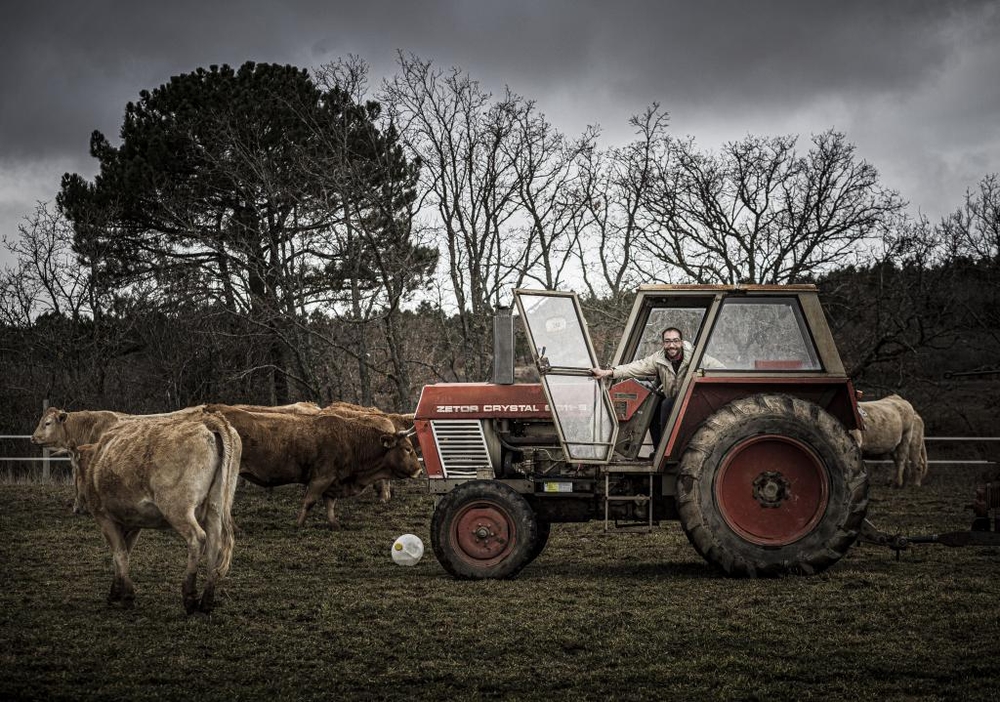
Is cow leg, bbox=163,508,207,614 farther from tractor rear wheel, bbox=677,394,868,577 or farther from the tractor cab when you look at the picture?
tractor rear wheel, bbox=677,394,868,577

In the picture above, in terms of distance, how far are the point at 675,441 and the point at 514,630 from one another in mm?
2354

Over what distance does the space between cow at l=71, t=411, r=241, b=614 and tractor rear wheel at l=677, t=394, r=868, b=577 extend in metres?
3.43

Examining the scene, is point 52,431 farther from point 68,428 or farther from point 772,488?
point 772,488

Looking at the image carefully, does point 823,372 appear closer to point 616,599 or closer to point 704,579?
point 704,579

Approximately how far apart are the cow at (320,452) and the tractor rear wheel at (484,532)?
14.3ft

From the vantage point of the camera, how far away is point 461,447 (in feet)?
28.6

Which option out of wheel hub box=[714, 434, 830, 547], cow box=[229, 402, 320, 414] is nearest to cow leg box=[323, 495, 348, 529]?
cow box=[229, 402, 320, 414]

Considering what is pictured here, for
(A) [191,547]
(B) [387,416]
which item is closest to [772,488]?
(A) [191,547]

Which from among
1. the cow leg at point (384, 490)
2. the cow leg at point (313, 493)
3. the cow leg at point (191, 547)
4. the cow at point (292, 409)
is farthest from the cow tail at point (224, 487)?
the cow leg at point (384, 490)

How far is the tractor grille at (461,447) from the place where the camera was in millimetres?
8672

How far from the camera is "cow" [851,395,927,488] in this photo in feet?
54.5

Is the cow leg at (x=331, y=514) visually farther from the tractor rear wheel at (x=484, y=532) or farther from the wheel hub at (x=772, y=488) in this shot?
the wheel hub at (x=772, y=488)

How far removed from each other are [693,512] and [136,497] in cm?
414

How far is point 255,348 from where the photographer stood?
20.2 metres
